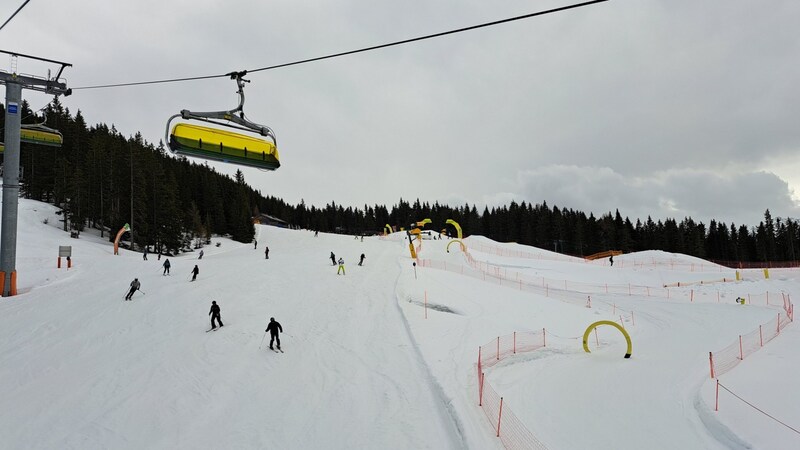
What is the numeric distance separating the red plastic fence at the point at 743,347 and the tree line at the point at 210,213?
894 inches

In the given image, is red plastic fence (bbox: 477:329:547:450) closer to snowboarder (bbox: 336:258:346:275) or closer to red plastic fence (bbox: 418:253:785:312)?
snowboarder (bbox: 336:258:346:275)

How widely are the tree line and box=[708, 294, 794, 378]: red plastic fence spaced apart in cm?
2271

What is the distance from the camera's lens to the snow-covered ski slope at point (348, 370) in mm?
9109

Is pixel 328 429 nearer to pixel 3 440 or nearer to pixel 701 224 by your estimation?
pixel 3 440

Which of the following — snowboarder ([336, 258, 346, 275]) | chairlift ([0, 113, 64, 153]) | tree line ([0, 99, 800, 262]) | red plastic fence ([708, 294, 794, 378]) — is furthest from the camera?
tree line ([0, 99, 800, 262])

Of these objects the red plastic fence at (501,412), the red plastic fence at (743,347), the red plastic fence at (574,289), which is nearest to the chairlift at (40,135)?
the red plastic fence at (574,289)

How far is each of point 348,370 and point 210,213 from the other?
66.0m

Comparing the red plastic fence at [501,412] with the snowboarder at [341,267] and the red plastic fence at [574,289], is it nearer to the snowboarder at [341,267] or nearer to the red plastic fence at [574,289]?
the snowboarder at [341,267]

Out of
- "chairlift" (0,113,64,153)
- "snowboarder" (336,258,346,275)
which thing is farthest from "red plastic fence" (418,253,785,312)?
"chairlift" (0,113,64,153)

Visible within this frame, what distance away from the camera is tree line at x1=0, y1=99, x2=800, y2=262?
153 ft

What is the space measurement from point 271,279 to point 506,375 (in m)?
17.3

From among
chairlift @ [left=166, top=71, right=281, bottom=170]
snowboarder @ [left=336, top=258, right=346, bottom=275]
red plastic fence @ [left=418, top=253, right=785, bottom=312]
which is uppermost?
chairlift @ [left=166, top=71, right=281, bottom=170]

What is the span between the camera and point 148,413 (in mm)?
9602

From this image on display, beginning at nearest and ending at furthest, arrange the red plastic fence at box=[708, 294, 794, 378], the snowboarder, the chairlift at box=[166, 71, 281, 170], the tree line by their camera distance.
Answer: the chairlift at box=[166, 71, 281, 170] < the red plastic fence at box=[708, 294, 794, 378] < the snowboarder < the tree line
